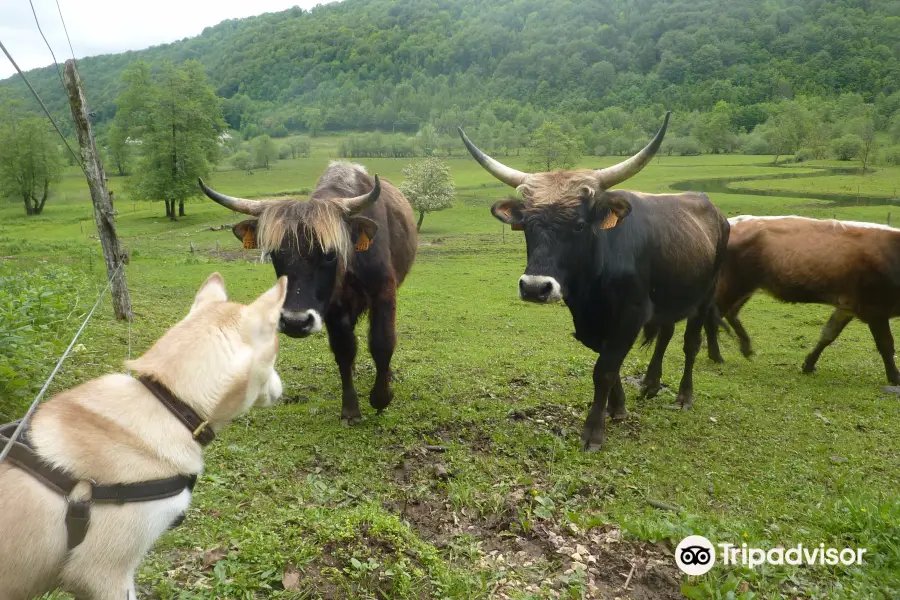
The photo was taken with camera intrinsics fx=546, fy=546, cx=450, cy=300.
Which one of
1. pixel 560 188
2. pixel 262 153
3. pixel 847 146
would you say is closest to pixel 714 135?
pixel 847 146

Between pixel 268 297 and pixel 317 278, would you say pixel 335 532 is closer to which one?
pixel 268 297

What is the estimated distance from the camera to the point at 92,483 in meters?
2.35

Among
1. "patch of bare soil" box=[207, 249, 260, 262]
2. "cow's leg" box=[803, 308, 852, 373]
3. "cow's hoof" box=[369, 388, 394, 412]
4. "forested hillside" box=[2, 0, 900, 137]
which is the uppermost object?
"forested hillside" box=[2, 0, 900, 137]

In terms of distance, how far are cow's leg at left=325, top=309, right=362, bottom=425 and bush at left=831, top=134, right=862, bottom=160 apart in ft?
305

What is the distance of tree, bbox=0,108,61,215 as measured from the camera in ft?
140

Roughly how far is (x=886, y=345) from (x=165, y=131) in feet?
165

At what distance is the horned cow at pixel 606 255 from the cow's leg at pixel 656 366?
502 mm

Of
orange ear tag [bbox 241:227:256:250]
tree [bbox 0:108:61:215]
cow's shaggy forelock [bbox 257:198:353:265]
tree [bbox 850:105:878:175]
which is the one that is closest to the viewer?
cow's shaggy forelock [bbox 257:198:353:265]

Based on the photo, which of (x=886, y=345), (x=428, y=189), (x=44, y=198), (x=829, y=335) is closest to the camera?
(x=886, y=345)

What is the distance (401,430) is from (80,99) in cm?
737

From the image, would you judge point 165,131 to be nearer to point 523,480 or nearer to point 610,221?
point 610,221

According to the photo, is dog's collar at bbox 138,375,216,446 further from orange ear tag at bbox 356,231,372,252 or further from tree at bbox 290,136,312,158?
tree at bbox 290,136,312,158

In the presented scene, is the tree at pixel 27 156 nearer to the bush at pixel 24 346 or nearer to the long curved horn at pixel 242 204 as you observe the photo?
the bush at pixel 24 346

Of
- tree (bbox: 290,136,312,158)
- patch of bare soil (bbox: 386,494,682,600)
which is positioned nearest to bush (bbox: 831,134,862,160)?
tree (bbox: 290,136,312,158)
